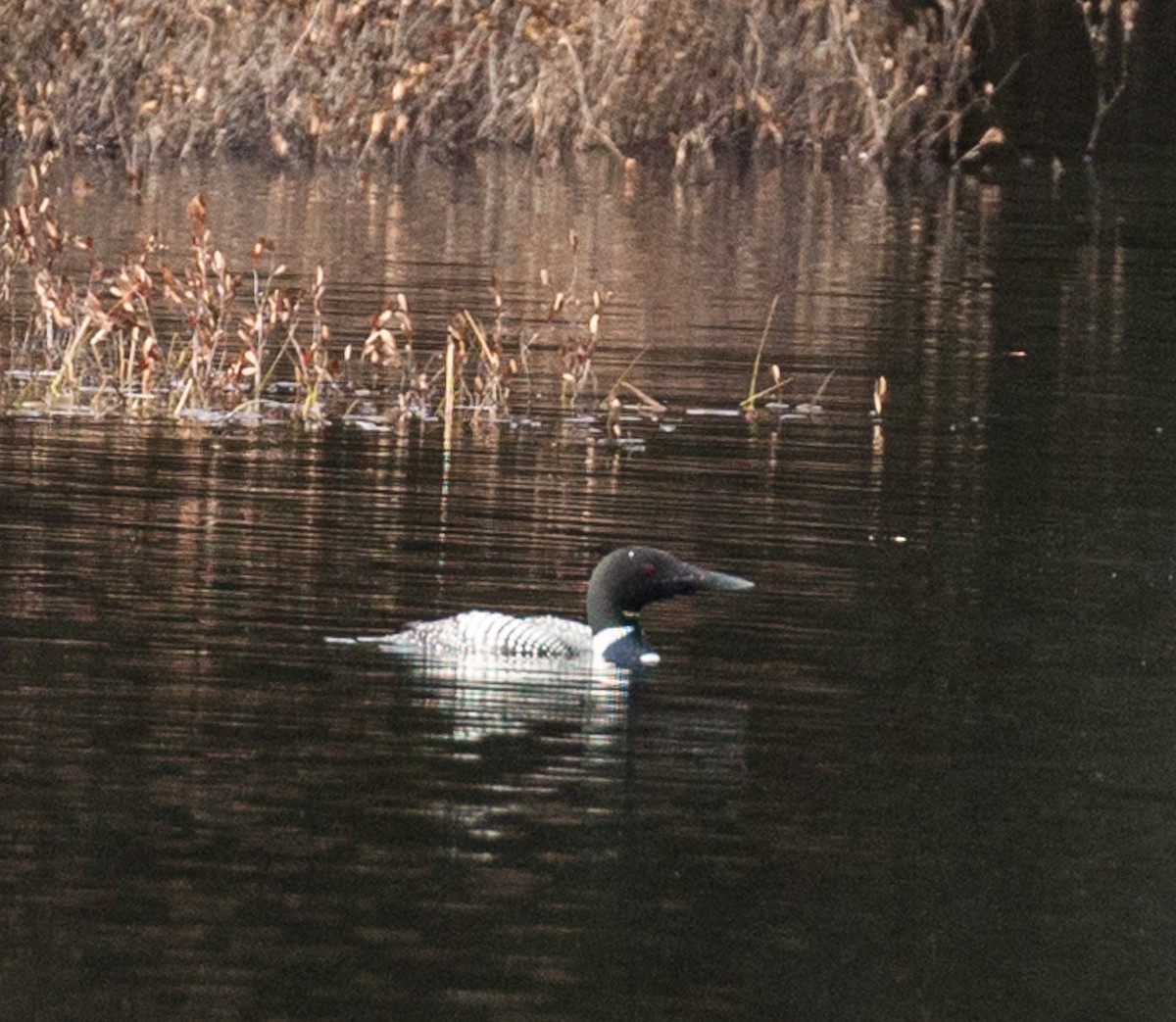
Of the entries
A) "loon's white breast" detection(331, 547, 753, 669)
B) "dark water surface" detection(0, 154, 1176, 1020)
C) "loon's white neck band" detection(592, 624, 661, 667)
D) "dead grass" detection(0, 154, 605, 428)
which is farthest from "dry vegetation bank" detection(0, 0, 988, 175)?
"loon's white neck band" detection(592, 624, 661, 667)

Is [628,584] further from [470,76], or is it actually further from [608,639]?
[470,76]

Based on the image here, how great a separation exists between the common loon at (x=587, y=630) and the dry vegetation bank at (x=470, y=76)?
19.4 meters

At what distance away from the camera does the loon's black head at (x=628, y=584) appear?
9734mm

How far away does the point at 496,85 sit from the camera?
34.6 m

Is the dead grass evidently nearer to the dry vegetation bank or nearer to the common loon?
the common loon

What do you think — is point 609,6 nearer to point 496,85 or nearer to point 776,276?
point 496,85

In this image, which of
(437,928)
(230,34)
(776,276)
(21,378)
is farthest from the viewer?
(230,34)

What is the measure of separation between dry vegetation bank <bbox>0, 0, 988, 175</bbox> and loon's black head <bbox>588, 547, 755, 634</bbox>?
19378 millimetres

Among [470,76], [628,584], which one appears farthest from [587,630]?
[470,76]

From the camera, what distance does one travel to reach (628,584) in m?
9.74

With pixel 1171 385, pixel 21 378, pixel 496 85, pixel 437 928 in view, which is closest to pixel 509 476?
pixel 21 378

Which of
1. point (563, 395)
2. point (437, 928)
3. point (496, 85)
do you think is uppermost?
point (496, 85)

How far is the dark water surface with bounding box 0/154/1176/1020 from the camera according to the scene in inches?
270

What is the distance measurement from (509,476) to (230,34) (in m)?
18.3
